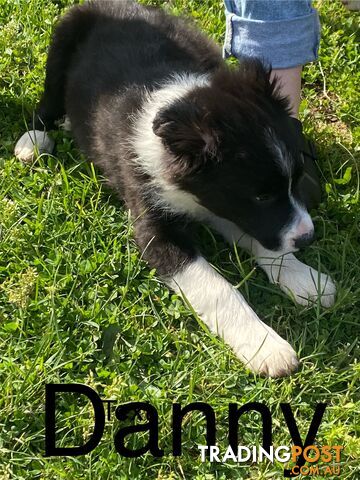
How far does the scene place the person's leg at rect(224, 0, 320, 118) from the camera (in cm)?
361

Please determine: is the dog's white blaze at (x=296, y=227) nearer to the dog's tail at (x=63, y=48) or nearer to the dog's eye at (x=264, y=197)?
the dog's eye at (x=264, y=197)

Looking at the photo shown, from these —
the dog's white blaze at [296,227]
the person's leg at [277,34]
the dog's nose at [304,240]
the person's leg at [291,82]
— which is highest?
the person's leg at [277,34]

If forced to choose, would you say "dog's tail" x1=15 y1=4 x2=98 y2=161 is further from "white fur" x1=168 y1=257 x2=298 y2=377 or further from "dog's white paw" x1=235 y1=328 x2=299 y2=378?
"dog's white paw" x1=235 y1=328 x2=299 y2=378

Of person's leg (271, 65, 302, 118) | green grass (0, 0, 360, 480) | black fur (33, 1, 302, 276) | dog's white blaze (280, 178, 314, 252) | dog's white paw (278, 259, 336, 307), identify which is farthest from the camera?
person's leg (271, 65, 302, 118)

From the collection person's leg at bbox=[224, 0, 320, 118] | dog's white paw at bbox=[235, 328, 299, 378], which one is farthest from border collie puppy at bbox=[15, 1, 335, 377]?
person's leg at bbox=[224, 0, 320, 118]

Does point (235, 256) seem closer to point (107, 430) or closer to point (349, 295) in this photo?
point (349, 295)

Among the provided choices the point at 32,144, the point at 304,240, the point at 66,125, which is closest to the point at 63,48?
the point at 66,125

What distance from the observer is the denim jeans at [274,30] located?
3607 mm

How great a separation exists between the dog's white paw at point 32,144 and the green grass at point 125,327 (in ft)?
0.19

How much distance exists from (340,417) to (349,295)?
2.08 ft

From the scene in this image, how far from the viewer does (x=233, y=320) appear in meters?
3.10

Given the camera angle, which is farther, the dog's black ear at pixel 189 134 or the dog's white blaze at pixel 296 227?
the dog's white blaze at pixel 296 227

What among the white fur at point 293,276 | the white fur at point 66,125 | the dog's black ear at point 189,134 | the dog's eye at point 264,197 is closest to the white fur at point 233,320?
the white fur at point 293,276

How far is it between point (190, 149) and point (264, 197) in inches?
15.7
